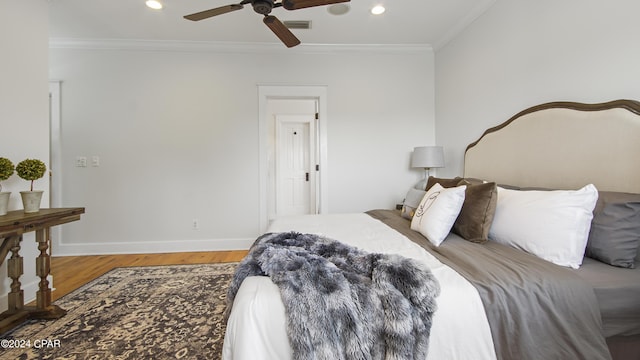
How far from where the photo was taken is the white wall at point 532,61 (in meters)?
1.46

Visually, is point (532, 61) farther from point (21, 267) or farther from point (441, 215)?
point (21, 267)

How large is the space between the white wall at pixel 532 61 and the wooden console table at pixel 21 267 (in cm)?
367

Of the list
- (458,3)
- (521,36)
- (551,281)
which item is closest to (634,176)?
(551,281)

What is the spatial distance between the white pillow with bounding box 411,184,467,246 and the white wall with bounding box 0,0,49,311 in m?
3.06

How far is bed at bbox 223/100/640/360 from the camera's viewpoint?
2.98ft

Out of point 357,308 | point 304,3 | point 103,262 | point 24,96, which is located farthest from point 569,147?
point 103,262

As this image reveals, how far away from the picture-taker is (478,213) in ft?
5.12

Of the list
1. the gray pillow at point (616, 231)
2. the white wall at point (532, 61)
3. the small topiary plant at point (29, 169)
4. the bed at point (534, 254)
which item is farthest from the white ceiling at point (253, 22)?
the gray pillow at point (616, 231)

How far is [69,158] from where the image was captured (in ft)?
10.2

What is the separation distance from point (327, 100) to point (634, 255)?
2.95 meters

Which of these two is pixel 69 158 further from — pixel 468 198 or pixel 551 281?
pixel 551 281

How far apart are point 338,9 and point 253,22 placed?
93cm

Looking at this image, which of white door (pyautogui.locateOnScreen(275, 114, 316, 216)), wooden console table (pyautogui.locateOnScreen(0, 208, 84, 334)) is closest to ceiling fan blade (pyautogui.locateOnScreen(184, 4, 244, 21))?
wooden console table (pyautogui.locateOnScreen(0, 208, 84, 334))

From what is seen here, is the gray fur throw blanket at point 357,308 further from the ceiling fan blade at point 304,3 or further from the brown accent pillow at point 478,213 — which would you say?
the ceiling fan blade at point 304,3
